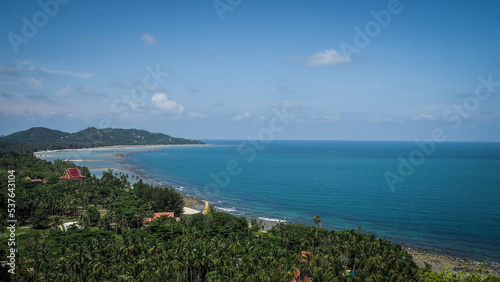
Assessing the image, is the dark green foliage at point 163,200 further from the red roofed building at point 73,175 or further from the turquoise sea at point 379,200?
the red roofed building at point 73,175

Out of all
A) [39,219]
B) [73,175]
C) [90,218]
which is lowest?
[39,219]

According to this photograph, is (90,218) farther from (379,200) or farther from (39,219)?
(379,200)

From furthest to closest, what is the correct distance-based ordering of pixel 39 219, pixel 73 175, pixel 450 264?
pixel 73 175
pixel 39 219
pixel 450 264

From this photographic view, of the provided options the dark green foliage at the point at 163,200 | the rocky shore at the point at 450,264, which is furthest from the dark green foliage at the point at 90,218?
the rocky shore at the point at 450,264

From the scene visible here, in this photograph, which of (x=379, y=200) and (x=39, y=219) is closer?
(x=39, y=219)

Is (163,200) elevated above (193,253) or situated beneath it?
situated beneath

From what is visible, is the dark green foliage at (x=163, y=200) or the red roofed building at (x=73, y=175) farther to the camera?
the red roofed building at (x=73, y=175)

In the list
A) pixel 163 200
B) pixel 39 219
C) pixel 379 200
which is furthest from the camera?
pixel 379 200

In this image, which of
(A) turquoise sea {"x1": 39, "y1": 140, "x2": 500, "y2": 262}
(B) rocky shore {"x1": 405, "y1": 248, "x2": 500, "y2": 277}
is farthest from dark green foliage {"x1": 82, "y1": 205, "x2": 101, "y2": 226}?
(B) rocky shore {"x1": 405, "y1": 248, "x2": 500, "y2": 277}

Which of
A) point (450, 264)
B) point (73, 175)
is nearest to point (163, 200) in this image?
point (73, 175)
